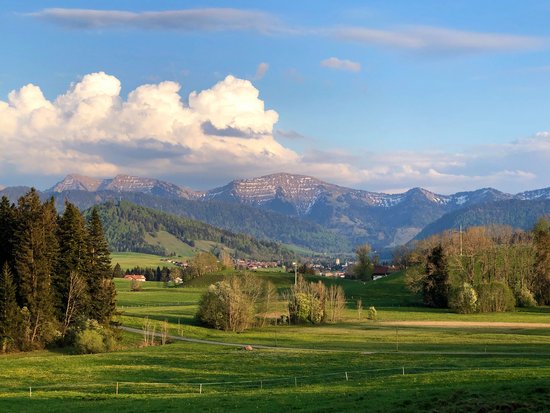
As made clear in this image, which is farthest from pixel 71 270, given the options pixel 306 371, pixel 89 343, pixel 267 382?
pixel 267 382

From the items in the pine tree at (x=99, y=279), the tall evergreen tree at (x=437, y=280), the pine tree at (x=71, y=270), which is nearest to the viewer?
the pine tree at (x=71, y=270)

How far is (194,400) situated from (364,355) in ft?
114

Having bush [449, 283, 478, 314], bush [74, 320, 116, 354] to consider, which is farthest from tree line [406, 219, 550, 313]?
bush [74, 320, 116, 354]

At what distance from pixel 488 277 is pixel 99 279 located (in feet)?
367

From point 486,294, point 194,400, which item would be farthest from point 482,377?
point 486,294

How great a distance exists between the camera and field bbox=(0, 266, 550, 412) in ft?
129

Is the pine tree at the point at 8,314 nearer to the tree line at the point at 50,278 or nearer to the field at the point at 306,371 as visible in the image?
the tree line at the point at 50,278

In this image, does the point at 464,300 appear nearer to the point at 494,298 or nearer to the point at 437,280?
the point at 494,298

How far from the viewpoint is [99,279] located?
109 metres

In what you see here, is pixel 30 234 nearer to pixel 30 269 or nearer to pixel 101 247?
pixel 30 269

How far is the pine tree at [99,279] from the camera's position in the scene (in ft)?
343

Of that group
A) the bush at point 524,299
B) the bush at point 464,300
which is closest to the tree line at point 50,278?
the bush at point 464,300

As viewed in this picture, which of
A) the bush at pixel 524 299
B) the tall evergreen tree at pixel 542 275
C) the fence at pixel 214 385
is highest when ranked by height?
the tall evergreen tree at pixel 542 275

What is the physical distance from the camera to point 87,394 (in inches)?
2092
